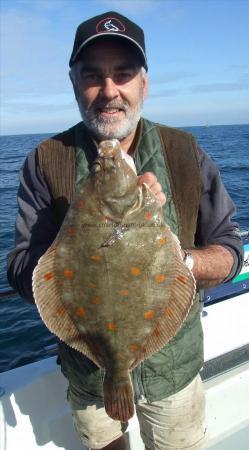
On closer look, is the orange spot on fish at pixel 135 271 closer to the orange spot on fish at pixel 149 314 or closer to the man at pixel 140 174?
the orange spot on fish at pixel 149 314

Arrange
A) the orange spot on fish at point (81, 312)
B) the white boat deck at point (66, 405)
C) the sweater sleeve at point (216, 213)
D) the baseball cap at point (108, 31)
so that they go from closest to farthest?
the orange spot on fish at point (81, 312), the baseball cap at point (108, 31), the sweater sleeve at point (216, 213), the white boat deck at point (66, 405)

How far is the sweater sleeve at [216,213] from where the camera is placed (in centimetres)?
280

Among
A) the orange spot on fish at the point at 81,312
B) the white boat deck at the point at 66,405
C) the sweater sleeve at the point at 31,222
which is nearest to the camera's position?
the orange spot on fish at the point at 81,312

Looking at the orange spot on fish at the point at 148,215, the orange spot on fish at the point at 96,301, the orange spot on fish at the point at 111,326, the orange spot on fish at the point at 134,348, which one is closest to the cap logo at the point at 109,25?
the orange spot on fish at the point at 148,215

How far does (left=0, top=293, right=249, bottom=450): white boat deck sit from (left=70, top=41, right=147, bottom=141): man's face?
6.27 feet

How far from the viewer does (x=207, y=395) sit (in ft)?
12.2

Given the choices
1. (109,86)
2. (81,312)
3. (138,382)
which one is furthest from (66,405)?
(109,86)

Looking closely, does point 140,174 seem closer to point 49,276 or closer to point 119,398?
point 49,276

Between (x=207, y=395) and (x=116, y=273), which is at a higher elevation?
(x=116, y=273)

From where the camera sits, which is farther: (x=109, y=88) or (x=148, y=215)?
(x=109, y=88)

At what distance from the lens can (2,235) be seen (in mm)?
12883

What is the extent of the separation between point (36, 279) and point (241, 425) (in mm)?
2734

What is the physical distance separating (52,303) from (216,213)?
46.5 inches

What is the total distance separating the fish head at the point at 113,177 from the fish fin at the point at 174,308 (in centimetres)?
46
